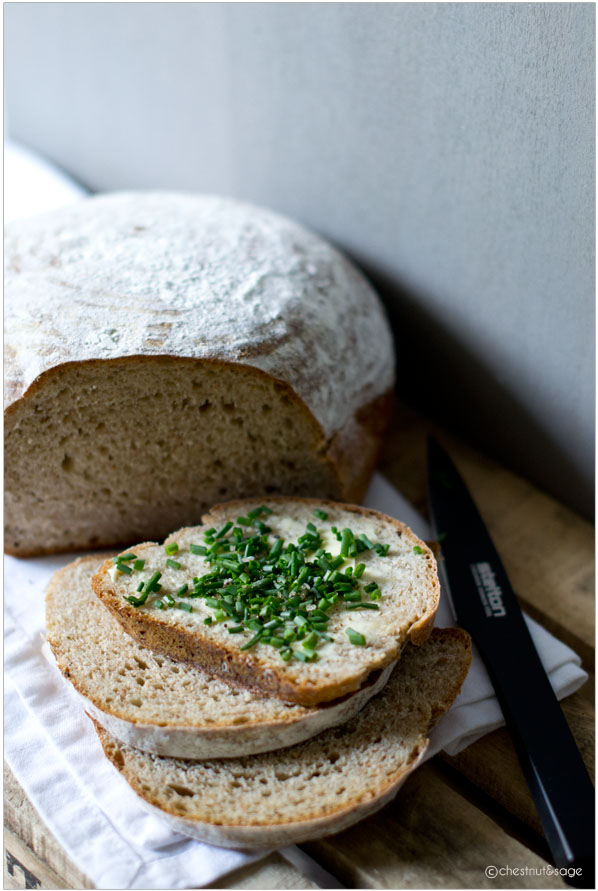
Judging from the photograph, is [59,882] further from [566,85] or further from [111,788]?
[566,85]

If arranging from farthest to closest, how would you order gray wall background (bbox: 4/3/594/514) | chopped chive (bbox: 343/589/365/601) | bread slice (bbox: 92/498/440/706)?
gray wall background (bbox: 4/3/594/514) → chopped chive (bbox: 343/589/365/601) → bread slice (bbox: 92/498/440/706)

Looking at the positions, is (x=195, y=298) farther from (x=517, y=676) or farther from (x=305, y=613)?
(x=517, y=676)

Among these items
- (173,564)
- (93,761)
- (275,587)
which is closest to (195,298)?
(173,564)

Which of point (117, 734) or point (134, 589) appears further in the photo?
point (134, 589)

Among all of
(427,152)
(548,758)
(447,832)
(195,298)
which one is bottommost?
(447,832)

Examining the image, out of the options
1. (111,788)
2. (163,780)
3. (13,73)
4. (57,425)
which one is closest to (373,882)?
(163,780)

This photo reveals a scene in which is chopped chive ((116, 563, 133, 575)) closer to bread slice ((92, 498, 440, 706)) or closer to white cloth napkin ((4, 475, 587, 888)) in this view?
bread slice ((92, 498, 440, 706))

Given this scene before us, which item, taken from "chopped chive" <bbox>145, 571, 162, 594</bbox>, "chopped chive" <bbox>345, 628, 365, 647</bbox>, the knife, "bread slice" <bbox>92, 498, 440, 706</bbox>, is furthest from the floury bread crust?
"chopped chive" <bbox>345, 628, 365, 647</bbox>
